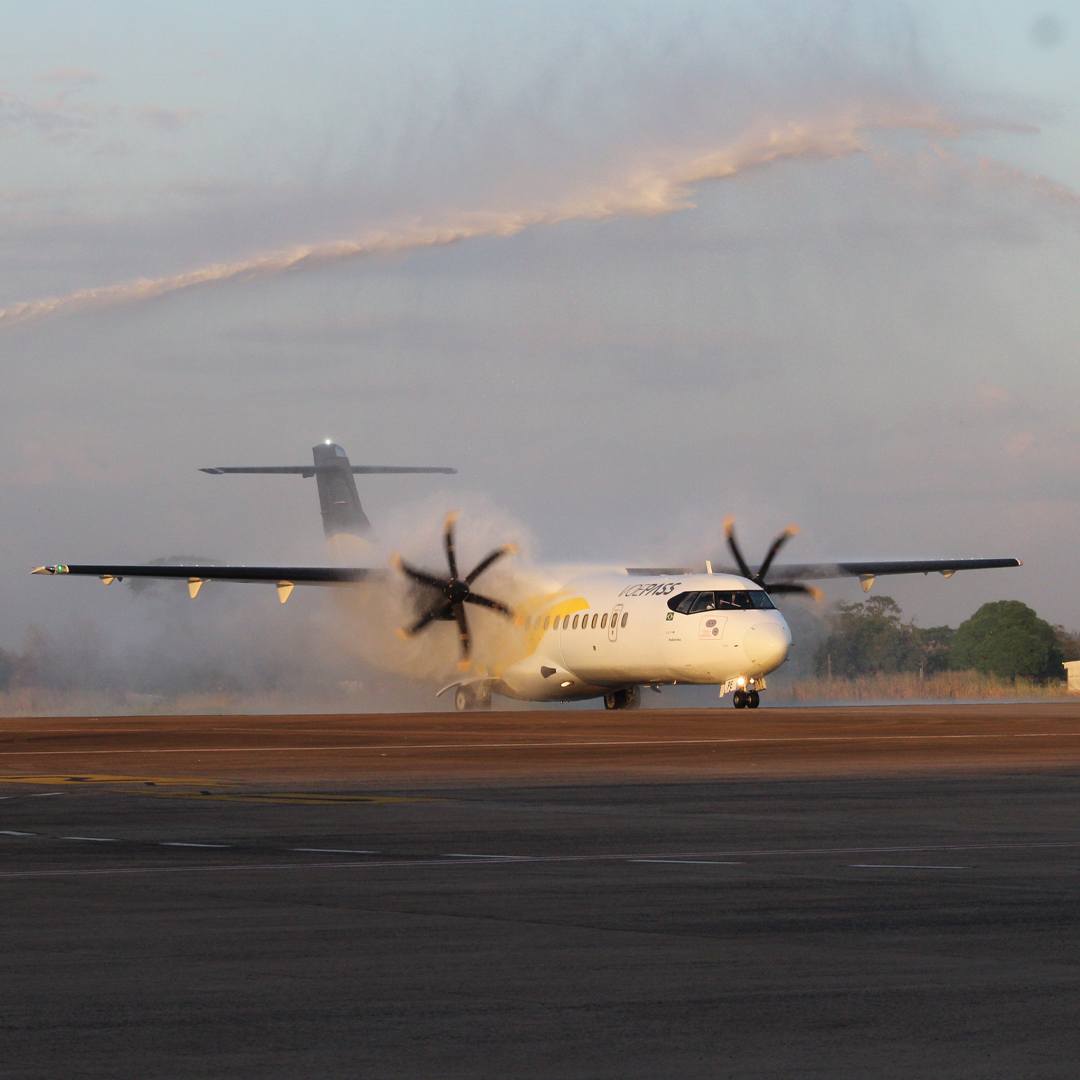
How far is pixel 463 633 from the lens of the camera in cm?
6112

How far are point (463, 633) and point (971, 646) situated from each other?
187 ft

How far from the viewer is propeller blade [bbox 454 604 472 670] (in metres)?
60.8

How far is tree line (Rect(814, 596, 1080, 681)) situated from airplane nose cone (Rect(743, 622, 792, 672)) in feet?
133

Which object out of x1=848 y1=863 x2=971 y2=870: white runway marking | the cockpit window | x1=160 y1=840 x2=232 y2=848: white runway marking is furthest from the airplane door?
x1=848 y1=863 x2=971 y2=870: white runway marking

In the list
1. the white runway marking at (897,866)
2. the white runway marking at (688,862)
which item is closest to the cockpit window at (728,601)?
the white runway marking at (688,862)

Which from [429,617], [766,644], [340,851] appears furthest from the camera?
[429,617]

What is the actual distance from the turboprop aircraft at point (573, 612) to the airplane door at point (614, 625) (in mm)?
49

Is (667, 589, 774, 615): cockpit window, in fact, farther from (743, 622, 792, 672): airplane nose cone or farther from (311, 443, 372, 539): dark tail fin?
(311, 443, 372, 539): dark tail fin

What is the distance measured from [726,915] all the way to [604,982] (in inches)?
98.8

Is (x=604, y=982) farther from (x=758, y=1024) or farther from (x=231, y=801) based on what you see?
(x=231, y=801)

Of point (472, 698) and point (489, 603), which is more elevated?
point (489, 603)

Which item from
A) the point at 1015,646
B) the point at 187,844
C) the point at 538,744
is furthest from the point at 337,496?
the point at 187,844

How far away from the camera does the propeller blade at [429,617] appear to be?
60812mm

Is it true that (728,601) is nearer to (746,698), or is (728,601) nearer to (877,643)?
(746,698)
